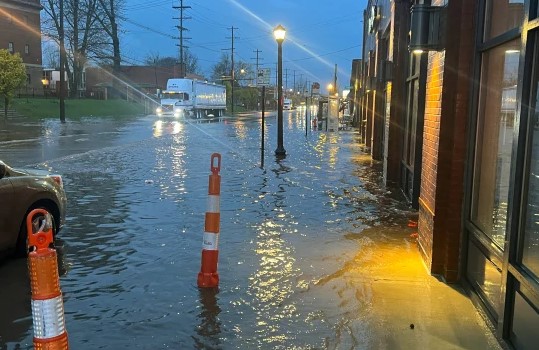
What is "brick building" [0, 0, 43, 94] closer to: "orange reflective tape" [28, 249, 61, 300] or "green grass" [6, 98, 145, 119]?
"green grass" [6, 98, 145, 119]

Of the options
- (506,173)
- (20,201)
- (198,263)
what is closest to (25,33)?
(20,201)

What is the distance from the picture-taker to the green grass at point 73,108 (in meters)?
49.2

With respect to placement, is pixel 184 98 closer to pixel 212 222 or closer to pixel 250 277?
pixel 250 277

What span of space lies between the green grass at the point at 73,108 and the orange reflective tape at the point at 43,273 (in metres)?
48.6

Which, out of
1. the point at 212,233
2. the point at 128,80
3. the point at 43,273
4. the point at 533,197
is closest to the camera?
the point at 43,273

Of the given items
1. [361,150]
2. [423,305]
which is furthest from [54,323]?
[361,150]

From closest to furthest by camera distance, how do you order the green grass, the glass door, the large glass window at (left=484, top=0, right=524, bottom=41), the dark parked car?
the glass door < the large glass window at (left=484, top=0, right=524, bottom=41) < the dark parked car < the green grass

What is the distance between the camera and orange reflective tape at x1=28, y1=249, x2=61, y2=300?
2557 mm

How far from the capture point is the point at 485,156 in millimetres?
5074

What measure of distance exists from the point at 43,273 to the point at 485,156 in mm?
3949

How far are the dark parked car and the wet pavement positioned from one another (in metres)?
0.28

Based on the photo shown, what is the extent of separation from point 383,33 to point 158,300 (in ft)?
39.8

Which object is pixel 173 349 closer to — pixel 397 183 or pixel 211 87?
pixel 397 183

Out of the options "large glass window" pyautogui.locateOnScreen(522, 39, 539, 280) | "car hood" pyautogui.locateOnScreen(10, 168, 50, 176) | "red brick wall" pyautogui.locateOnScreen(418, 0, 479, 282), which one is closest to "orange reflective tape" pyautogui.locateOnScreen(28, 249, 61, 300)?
"large glass window" pyautogui.locateOnScreen(522, 39, 539, 280)
